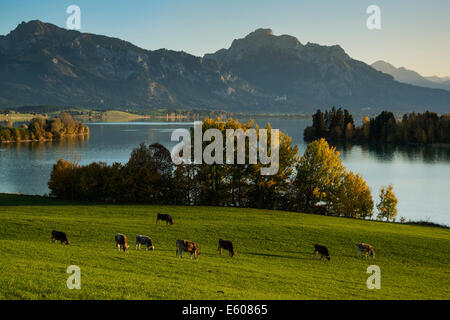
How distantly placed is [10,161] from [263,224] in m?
103

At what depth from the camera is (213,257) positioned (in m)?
28.5

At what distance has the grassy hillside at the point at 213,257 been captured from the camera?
697 inches

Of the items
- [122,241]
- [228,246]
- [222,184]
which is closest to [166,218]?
[228,246]

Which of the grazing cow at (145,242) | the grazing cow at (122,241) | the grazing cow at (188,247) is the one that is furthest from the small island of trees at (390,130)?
the grazing cow at (122,241)

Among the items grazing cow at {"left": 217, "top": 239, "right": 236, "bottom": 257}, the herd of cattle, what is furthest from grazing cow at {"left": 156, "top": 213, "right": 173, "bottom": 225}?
grazing cow at {"left": 217, "top": 239, "right": 236, "bottom": 257}

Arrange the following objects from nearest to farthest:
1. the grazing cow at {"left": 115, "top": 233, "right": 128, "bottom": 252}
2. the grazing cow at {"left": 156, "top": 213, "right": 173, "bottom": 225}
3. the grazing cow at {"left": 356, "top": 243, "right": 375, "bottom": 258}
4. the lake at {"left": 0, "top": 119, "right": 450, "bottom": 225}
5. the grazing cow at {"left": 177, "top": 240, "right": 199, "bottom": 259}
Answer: the grazing cow at {"left": 177, "top": 240, "right": 199, "bottom": 259}
the grazing cow at {"left": 115, "top": 233, "right": 128, "bottom": 252}
the grazing cow at {"left": 356, "top": 243, "right": 375, "bottom": 258}
the grazing cow at {"left": 156, "top": 213, "right": 173, "bottom": 225}
the lake at {"left": 0, "top": 119, "right": 450, "bottom": 225}

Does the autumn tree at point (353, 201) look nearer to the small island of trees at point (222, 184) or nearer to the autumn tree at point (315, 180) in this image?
the small island of trees at point (222, 184)

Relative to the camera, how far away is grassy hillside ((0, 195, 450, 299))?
58.0 ft

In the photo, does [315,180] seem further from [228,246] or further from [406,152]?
[406,152]

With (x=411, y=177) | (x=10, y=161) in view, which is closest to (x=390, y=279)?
(x=411, y=177)

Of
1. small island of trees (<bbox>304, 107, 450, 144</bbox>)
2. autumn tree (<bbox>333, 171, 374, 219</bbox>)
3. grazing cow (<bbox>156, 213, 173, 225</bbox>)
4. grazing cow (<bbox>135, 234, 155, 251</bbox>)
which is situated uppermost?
small island of trees (<bbox>304, 107, 450, 144</bbox>)

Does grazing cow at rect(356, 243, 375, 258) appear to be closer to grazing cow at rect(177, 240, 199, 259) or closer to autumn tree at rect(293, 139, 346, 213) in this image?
grazing cow at rect(177, 240, 199, 259)

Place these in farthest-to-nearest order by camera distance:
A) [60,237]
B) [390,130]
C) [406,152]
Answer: [390,130]
[406,152]
[60,237]

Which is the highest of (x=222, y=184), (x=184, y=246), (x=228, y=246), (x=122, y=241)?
(x=122, y=241)
